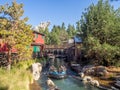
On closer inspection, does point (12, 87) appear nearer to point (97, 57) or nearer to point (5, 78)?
point (5, 78)

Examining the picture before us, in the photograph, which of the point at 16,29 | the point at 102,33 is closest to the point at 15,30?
the point at 16,29

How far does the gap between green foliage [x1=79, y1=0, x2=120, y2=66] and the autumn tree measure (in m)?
11.2

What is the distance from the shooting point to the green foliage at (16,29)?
2356 centimetres

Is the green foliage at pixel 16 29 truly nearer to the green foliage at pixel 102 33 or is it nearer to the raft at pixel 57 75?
the raft at pixel 57 75

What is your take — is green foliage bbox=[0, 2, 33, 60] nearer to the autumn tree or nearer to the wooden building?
the autumn tree

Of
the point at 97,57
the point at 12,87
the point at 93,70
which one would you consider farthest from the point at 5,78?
the point at 97,57

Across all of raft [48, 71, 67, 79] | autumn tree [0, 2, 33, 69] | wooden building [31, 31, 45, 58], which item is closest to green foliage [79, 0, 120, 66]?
raft [48, 71, 67, 79]

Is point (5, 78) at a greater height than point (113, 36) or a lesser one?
lesser

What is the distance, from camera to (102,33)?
108 ft

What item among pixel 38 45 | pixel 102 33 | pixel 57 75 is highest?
pixel 102 33

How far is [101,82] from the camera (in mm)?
23969

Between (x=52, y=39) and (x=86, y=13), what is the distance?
5400 cm

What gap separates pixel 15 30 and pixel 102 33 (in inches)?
611

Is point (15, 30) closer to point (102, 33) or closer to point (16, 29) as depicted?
point (16, 29)
